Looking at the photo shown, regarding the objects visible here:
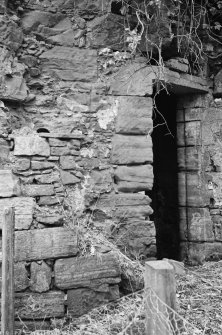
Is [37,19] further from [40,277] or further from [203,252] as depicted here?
[203,252]

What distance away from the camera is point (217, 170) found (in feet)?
18.5

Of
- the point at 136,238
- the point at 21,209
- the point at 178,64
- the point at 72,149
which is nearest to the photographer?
the point at 21,209

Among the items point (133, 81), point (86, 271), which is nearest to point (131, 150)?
point (133, 81)

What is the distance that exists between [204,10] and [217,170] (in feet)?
6.76

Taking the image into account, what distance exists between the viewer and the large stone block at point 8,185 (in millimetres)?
3721

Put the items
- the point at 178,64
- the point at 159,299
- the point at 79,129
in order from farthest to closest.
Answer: the point at 178,64, the point at 79,129, the point at 159,299

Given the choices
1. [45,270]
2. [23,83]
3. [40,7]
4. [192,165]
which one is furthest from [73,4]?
[45,270]

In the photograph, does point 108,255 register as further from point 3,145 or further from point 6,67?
point 6,67

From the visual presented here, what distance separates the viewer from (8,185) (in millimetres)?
3750

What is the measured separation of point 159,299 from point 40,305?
1256 mm

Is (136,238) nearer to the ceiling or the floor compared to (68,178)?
nearer to the floor

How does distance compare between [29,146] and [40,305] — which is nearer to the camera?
[40,305]

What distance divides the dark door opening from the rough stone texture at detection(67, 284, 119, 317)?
10.1ft

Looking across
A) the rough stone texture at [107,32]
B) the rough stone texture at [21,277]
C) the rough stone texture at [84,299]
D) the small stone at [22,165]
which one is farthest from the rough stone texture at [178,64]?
the rough stone texture at [21,277]
